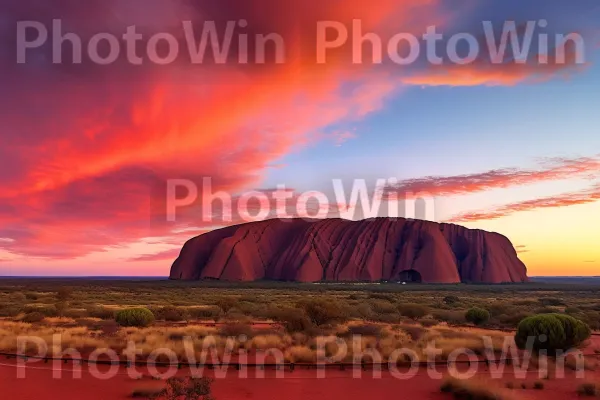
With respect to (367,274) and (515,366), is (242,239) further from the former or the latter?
(515,366)

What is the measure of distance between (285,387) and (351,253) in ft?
342

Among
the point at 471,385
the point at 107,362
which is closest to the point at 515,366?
the point at 471,385

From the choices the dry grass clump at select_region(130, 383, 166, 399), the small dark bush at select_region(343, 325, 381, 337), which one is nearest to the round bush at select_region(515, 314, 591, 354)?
the small dark bush at select_region(343, 325, 381, 337)

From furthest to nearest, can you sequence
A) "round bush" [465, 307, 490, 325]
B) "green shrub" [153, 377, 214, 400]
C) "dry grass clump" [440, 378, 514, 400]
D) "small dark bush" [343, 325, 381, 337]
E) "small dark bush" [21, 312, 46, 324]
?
1. "round bush" [465, 307, 490, 325]
2. "small dark bush" [21, 312, 46, 324]
3. "small dark bush" [343, 325, 381, 337]
4. "dry grass clump" [440, 378, 514, 400]
5. "green shrub" [153, 377, 214, 400]

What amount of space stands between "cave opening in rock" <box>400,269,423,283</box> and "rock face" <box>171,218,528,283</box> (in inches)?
9.2

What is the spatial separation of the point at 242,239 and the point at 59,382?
11304 centimetres

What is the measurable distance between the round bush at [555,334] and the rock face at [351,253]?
88.9m

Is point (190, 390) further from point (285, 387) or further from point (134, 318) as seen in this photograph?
point (134, 318)

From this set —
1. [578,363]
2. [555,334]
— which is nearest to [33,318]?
[555,334]

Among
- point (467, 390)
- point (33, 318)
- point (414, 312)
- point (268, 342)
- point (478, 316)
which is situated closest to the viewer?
point (467, 390)

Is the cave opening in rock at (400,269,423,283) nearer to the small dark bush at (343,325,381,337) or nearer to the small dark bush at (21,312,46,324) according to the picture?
the small dark bush at (343,325,381,337)

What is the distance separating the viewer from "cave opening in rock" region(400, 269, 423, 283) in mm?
110375

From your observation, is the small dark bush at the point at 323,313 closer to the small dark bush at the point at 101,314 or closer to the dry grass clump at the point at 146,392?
the dry grass clump at the point at 146,392

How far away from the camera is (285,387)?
1440cm
